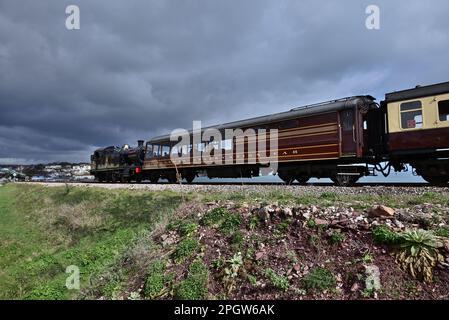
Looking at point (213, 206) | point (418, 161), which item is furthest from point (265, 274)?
point (418, 161)

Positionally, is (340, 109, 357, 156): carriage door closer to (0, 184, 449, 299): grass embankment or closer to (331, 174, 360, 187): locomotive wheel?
(331, 174, 360, 187): locomotive wheel

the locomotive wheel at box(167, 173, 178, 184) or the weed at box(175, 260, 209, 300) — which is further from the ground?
the locomotive wheel at box(167, 173, 178, 184)

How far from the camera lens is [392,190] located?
35.4 ft

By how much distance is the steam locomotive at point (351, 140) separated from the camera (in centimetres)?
1255

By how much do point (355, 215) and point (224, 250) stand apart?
2.75 meters

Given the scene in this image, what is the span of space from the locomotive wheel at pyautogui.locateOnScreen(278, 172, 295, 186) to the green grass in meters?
6.75

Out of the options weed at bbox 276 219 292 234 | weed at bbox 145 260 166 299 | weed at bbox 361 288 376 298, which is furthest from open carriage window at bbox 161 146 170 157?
weed at bbox 361 288 376 298

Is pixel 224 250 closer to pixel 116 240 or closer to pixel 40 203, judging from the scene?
pixel 116 240

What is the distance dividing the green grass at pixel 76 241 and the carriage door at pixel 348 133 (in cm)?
855

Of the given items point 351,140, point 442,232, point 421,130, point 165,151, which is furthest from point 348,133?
point 165,151

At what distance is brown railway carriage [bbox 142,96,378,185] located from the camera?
15219mm

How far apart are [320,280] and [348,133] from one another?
463 inches

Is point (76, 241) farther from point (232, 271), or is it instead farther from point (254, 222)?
point (232, 271)
